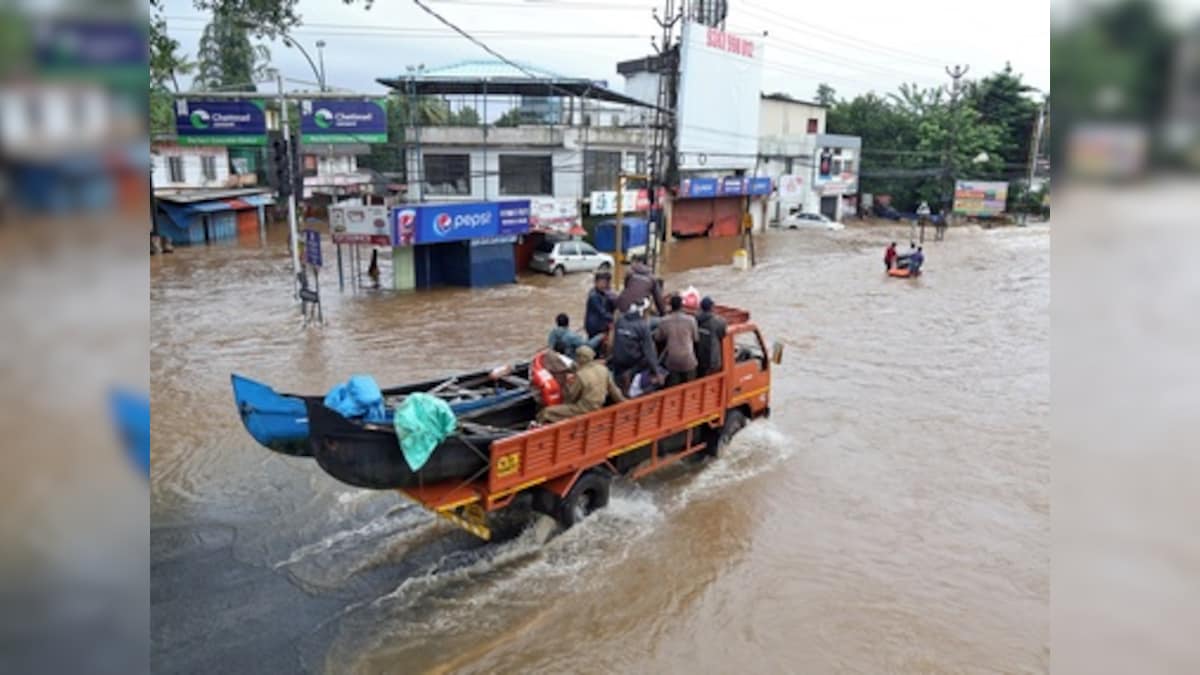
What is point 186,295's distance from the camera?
19.1 metres

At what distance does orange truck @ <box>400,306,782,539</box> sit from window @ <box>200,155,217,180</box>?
31.7 meters

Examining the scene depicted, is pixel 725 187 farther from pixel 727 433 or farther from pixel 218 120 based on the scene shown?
pixel 727 433

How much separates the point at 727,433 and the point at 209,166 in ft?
108

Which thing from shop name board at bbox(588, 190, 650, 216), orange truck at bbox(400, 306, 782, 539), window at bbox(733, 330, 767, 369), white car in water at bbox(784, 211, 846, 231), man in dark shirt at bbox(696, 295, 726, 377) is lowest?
orange truck at bbox(400, 306, 782, 539)

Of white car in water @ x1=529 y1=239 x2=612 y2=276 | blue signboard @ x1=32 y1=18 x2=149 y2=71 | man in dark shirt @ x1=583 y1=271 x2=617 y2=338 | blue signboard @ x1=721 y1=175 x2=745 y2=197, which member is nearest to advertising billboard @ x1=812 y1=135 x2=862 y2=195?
blue signboard @ x1=721 y1=175 x2=745 y2=197

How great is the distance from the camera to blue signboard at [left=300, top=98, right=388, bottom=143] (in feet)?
92.2

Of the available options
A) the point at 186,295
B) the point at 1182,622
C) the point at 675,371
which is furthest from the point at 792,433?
the point at 186,295

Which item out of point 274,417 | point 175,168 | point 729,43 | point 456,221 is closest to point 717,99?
point 729,43

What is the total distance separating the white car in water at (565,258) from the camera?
22.5 metres

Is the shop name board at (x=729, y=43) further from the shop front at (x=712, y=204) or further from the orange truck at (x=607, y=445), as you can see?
the orange truck at (x=607, y=445)

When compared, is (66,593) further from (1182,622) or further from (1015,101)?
(1015,101)

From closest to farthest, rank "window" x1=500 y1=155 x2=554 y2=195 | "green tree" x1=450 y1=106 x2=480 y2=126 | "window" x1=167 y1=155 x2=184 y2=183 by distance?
"window" x1=500 y1=155 x2=554 y2=195
"green tree" x1=450 y1=106 x2=480 y2=126
"window" x1=167 y1=155 x2=184 y2=183

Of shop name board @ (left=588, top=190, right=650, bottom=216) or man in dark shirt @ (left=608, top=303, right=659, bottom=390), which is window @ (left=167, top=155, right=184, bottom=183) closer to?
shop name board @ (left=588, top=190, right=650, bottom=216)

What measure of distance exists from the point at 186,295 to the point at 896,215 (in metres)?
39.5
